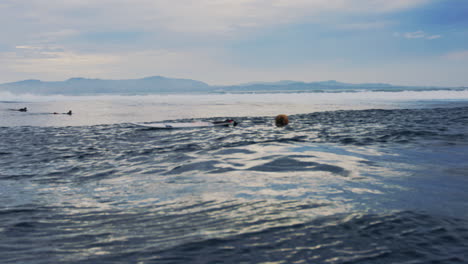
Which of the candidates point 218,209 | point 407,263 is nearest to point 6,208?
point 218,209

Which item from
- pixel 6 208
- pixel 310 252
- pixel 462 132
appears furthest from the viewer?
pixel 462 132

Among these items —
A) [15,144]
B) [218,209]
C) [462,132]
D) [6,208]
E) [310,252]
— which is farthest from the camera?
[462,132]

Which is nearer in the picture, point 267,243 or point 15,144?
point 267,243

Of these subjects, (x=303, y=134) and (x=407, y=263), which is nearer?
(x=407, y=263)

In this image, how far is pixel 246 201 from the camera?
6.87m

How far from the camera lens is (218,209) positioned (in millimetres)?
6410

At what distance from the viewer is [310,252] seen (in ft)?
14.9

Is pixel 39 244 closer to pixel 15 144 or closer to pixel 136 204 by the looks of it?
pixel 136 204

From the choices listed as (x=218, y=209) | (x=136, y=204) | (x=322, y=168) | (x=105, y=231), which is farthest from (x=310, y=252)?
(x=322, y=168)

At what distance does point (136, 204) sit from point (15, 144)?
523 inches

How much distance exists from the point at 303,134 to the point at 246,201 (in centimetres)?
1214

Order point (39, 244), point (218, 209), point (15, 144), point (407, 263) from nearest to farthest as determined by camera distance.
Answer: point (407, 263) → point (39, 244) → point (218, 209) → point (15, 144)

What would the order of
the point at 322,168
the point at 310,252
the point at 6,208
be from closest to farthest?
the point at 310,252
the point at 6,208
the point at 322,168

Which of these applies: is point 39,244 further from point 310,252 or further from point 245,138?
point 245,138
